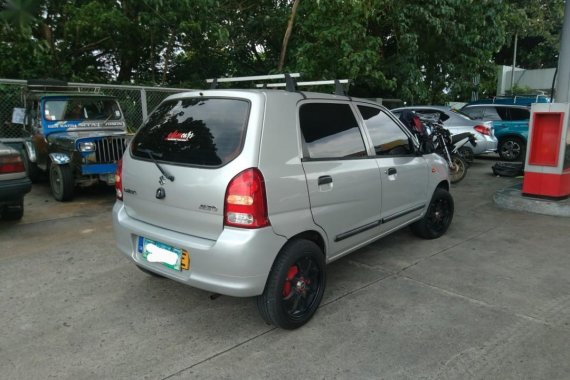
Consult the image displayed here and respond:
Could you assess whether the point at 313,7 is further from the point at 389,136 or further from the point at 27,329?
the point at 27,329

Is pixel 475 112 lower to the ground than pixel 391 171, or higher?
higher

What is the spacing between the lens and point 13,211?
19.2 feet

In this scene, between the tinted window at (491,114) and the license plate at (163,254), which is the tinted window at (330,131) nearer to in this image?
the license plate at (163,254)

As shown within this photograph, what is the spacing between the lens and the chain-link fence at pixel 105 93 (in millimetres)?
8789

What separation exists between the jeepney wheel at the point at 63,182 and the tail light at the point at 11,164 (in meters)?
1.58

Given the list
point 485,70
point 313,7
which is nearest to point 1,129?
point 313,7

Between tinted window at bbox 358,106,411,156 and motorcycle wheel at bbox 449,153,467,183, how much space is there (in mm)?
5027

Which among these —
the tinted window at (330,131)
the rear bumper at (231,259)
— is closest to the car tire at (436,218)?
the tinted window at (330,131)

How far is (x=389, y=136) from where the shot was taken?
437 cm

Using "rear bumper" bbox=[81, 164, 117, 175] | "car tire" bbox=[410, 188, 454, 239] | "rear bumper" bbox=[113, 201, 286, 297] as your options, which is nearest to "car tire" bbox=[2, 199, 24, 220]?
"rear bumper" bbox=[81, 164, 117, 175]

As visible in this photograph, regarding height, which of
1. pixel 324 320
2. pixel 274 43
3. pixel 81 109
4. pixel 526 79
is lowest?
pixel 324 320

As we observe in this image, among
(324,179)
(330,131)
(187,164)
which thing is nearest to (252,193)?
(187,164)

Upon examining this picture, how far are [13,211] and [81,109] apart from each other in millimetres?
2718

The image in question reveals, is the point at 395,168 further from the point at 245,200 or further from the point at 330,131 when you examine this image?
the point at 245,200
